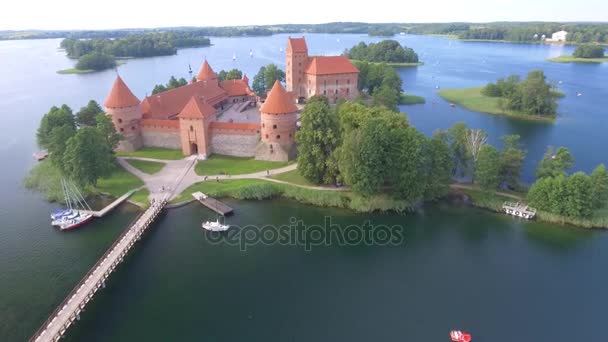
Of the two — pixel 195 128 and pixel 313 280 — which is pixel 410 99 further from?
pixel 313 280

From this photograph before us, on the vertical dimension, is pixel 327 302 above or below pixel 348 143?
below

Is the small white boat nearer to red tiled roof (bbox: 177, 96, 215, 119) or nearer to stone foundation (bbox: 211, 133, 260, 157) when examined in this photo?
stone foundation (bbox: 211, 133, 260, 157)

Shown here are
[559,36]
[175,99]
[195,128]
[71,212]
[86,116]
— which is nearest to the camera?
[71,212]

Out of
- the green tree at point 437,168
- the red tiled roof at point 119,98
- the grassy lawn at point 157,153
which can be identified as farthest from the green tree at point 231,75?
the green tree at point 437,168

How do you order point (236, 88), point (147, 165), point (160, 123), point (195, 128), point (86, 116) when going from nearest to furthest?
point (147, 165)
point (195, 128)
point (160, 123)
point (86, 116)
point (236, 88)

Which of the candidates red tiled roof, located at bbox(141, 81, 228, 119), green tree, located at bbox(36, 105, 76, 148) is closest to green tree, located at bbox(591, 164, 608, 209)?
red tiled roof, located at bbox(141, 81, 228, 119)

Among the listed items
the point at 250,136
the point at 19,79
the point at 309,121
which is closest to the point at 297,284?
the point at 309,121

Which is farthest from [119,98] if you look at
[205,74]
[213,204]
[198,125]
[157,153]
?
[205,74]

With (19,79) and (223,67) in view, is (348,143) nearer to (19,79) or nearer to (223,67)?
(223,67)
